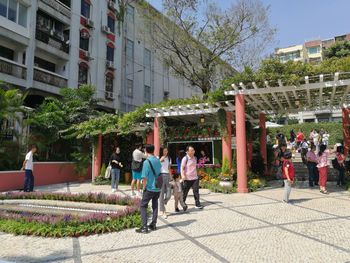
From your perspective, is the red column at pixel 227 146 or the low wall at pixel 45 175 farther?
the low wall at pixel 45 175

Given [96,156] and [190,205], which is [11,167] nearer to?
[96,156]

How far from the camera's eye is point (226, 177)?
1227 cm

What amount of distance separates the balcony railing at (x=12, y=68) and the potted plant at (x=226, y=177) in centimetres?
1435

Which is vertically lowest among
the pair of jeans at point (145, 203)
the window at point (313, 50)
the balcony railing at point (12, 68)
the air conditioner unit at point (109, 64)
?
the pair of jeans at point (145, 203)

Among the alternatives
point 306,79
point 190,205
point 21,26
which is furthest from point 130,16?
point 190,205

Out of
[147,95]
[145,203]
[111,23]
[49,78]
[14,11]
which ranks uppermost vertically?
[111,23]

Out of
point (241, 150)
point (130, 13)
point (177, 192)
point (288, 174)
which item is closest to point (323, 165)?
point (288, 174)

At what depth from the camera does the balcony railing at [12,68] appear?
18.8 m

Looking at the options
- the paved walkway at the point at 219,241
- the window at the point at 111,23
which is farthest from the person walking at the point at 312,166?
the window at the point at 111,23

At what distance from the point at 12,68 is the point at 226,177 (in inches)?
590

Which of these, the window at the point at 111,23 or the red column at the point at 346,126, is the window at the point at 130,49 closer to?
the window at the point at 111,23

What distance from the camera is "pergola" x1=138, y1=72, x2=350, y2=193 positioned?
1123 centimetres

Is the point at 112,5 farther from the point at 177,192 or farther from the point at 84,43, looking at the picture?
the point at 177,192

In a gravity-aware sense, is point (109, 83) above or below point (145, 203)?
above
